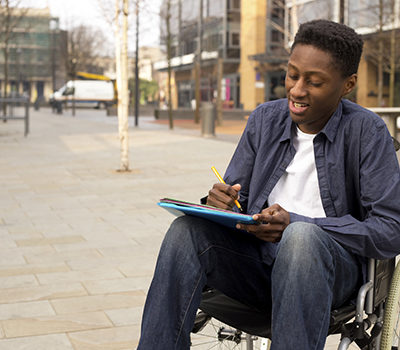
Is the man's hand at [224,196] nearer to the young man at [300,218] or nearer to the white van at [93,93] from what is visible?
the young man at [300,218]

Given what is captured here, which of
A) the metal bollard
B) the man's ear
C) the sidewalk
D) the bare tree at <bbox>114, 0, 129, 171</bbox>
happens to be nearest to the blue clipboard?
the man's ear

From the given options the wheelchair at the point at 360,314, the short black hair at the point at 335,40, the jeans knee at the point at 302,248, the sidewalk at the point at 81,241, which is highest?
the short black hair at the point at 335,40

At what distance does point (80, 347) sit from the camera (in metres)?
3.57

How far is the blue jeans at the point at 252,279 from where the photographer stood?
2.18 meters

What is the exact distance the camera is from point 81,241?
6090 mm

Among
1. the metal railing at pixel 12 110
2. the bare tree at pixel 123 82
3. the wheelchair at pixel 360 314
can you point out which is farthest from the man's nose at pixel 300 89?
the metal railing at pixel 12 110

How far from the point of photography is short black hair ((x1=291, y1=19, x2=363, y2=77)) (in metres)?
2.50

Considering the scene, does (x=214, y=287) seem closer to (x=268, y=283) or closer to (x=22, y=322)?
(x=268, y=283)

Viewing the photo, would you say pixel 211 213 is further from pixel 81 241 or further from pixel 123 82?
pixel 123 82

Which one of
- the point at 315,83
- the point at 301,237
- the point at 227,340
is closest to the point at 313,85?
the point at 315,83

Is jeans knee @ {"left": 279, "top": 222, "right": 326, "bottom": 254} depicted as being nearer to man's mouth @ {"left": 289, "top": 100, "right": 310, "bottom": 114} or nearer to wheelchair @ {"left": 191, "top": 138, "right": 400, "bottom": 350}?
wheelchair @ {"left": 191, "top": 138, "right": 400, "bottom": 350}

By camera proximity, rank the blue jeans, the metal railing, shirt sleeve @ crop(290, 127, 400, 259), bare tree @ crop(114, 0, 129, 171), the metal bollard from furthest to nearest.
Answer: the metal bollard < the metal railing < bare tree @ crop(114, 0, 129, 171) < shirt sleeve @ crop(290, 127, 400, 259) < the blue jeans

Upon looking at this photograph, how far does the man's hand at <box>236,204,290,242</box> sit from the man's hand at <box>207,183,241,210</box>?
7.5 inches

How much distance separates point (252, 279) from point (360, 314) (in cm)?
39
